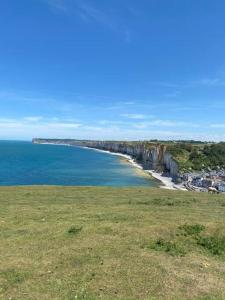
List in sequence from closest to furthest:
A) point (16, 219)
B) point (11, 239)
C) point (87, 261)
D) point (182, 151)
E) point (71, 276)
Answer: point (71, 276) → point (87, 261) → point (11, 239) → point (16, 219) → point (182, 151)

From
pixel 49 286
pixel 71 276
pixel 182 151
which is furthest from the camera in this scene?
pixel 182 151

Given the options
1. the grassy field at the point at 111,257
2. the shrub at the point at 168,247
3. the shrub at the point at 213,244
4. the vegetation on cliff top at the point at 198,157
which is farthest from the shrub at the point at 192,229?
the vegetation on cliff top at the point at 198,157

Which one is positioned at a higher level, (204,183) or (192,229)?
(192,229)

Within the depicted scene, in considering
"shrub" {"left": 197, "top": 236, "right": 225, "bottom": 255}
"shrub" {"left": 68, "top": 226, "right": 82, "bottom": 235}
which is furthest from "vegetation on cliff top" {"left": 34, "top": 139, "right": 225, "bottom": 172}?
"shrub" {"left": 68, "top": 226, "right": 82, "bottom": 235}

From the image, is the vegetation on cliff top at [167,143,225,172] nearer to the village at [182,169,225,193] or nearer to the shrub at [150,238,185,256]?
the village at [182,169,225,193]

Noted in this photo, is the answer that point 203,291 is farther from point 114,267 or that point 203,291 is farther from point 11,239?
point 11,239

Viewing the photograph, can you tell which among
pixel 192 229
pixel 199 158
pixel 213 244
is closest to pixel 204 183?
pixel 199 158

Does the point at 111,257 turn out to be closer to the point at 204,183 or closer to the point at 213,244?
the point at 213,244

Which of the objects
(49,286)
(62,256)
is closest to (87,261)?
(62,256)
